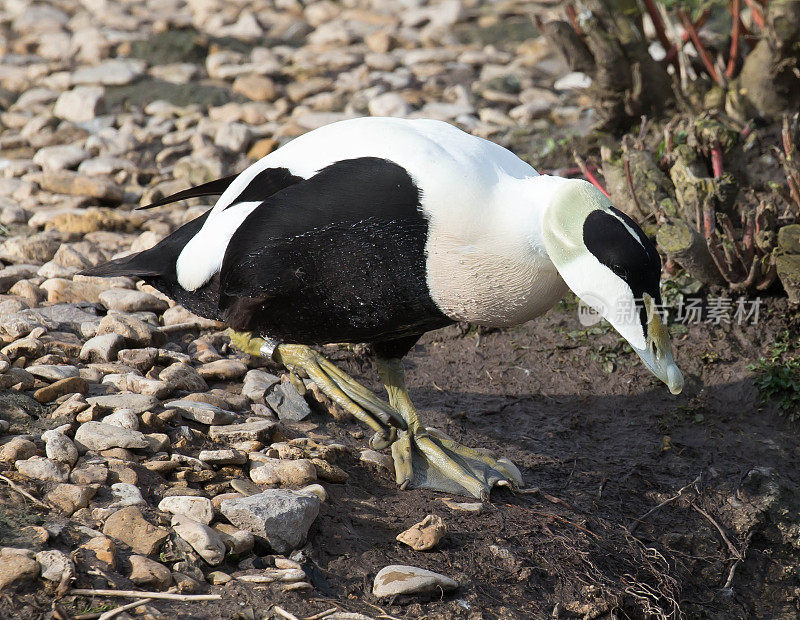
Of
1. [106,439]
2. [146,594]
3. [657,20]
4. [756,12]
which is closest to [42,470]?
[106,439]

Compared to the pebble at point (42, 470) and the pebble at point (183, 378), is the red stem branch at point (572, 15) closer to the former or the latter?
the pebble at point (183, 378)

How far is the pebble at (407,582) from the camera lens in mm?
2512

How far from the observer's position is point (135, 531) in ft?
8.14

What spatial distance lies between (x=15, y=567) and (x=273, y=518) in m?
0.66

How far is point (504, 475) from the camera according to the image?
3.22 m

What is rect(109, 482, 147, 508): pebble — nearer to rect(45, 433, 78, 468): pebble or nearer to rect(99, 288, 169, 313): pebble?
rect(45, 433, 78, 468): pebble

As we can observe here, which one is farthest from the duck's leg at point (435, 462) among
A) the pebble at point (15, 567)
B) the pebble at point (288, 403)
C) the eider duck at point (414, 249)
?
the pebble at point (15, 567)

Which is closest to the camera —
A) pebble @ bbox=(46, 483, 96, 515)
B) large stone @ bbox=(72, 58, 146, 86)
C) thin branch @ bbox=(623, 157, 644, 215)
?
pebble @ bbox=(46, 483, 96, 515)

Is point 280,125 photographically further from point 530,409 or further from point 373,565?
point 373,565

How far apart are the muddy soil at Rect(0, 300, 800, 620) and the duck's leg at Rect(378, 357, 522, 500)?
0.06 metres

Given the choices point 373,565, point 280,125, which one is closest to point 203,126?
point 280,125

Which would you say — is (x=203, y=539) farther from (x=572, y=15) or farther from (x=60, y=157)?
(x=572, y=15)

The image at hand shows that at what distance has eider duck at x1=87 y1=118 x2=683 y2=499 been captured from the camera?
2.58 metres
